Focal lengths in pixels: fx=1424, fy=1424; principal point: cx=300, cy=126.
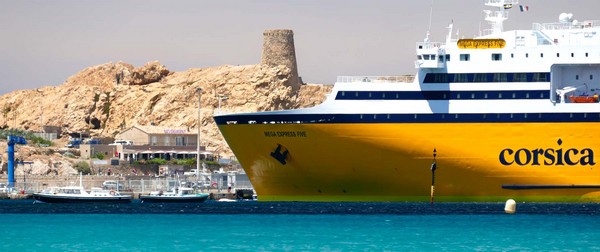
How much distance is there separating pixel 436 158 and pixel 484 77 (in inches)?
183

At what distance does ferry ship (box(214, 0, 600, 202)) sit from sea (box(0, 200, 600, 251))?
1232 mm

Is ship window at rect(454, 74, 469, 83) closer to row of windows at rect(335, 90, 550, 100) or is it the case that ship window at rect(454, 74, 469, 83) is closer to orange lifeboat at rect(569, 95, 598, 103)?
row of windows at rect(335, 90, 550, 100)

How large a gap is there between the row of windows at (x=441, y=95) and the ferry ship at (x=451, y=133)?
5 cm

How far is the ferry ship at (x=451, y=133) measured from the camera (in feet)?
222

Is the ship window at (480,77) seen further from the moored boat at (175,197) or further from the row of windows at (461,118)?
the moored boat at (175,197)

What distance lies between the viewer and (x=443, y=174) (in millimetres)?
68438

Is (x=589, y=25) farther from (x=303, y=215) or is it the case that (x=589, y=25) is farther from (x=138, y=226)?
(x=138, y=226)

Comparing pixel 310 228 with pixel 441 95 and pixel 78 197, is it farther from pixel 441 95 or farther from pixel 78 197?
pixel 78 197

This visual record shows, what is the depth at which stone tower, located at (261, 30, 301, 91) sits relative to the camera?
147 metres

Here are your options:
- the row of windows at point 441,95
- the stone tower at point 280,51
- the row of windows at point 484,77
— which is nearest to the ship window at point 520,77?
the row of windows at point 484,77

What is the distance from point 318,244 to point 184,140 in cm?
7845

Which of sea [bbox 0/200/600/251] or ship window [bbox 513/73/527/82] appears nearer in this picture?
sea [bbox 0/200/600/251]

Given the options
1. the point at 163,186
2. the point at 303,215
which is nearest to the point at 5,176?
the point at 163,186

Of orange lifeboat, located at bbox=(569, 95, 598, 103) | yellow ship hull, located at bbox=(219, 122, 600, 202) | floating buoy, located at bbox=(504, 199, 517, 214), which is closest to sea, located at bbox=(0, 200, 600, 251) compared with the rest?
floating buoy, located at bbox=(504, 199, 517, 214)
